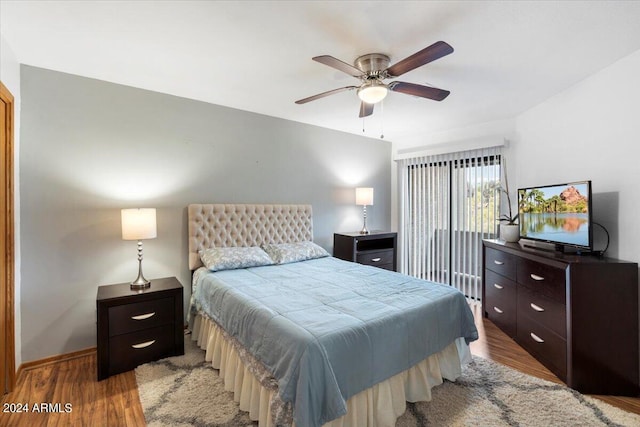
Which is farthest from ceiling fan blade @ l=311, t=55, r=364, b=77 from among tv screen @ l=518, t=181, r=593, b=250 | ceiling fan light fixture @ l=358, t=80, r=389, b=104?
tv screen @ l=518, t=181, r=593, b=250

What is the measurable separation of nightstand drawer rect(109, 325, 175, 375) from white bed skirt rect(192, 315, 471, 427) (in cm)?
36

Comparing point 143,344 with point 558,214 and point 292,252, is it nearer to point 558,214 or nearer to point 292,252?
point 292,252

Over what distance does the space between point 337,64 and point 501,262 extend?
114 inches

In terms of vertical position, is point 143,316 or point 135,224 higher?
point 135,224

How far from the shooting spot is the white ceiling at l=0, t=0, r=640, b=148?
6.07 ft

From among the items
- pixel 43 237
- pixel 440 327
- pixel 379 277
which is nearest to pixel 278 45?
pixel 379 277

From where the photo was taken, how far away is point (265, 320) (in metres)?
1.87

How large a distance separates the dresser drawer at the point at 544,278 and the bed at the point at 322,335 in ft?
2.57

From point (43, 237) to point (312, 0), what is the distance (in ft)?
9.81

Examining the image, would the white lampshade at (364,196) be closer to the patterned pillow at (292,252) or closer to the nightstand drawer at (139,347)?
the patterned pillow at (292,252)

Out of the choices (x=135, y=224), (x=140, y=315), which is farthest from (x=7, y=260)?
(x=140, y=315)

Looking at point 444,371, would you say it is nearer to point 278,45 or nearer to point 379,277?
point 379,277

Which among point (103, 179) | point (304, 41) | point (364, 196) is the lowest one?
point (364, 196)

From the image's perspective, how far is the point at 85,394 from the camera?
2232mm
